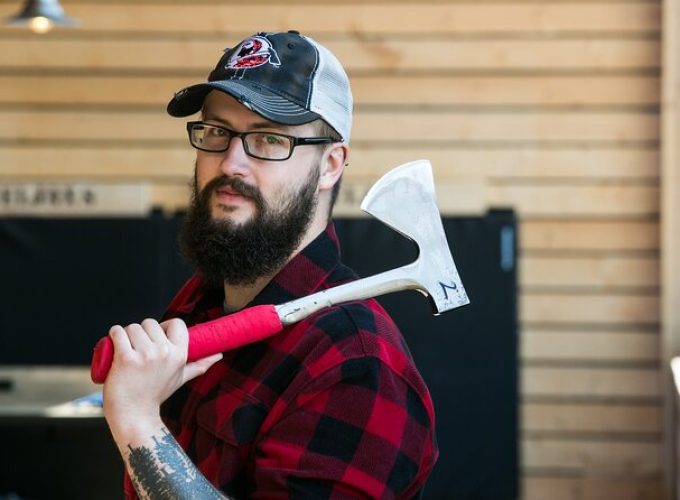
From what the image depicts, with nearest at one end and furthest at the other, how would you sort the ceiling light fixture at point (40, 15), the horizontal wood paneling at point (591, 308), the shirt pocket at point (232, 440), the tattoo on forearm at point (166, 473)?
1. the tattoo on forearm at point (166, 473)
2. the shirt pocket at point (232, 440)
3. the ceiling light fixture at point (40, 15)
4. the horizontal wood paneling at point (591, 308)

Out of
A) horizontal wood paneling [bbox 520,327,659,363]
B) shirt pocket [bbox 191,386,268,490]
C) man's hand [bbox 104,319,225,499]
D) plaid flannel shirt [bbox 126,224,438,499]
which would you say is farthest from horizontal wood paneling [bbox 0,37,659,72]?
man's hand [bbox 104,319,225,499]

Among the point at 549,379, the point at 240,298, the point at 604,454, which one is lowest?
the point at 604,454

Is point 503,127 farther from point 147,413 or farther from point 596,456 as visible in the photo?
point 147,413

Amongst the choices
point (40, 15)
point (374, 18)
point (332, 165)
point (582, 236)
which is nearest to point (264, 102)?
point (332, 165)

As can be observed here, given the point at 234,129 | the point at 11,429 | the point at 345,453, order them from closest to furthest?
1. the point at 345,453
2. the point at 234,129
3. the point at 11,429

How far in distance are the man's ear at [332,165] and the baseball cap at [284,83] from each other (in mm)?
24

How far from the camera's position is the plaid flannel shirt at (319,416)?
5.60 feet

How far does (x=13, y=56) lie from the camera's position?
5816mm

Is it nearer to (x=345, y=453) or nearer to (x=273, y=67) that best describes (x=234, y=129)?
(x=273, y=67)

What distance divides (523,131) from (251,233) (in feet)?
13.0

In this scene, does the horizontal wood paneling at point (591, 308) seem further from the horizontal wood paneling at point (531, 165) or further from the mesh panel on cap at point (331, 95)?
the mesh panel on cap at point (331, 95)

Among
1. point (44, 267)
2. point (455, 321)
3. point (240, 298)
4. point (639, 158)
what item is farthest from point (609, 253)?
point (240, 298)

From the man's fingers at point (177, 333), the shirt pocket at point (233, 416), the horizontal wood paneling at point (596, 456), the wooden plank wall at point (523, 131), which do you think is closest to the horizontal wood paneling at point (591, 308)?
the wooden plank wall at point (523, 131)

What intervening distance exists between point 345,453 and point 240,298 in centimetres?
42
